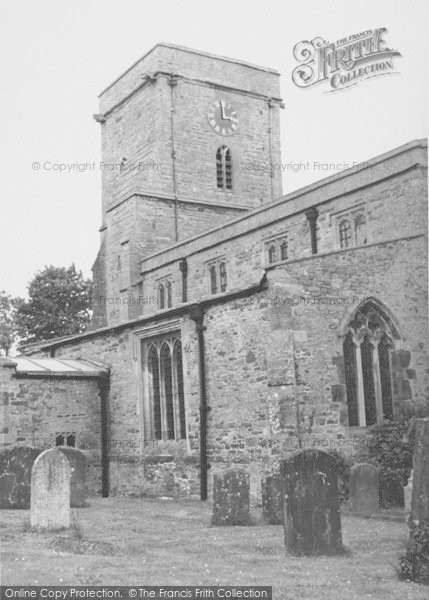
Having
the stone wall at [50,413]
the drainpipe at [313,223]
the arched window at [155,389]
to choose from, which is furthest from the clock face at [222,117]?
the arched window at [155,389]

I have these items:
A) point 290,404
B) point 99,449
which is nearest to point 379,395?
point 290,404

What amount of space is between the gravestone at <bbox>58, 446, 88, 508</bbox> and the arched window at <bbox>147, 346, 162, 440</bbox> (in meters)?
3.25

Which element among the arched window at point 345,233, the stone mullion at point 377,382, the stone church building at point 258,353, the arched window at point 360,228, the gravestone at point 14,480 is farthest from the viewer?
the arched window at point 345,233

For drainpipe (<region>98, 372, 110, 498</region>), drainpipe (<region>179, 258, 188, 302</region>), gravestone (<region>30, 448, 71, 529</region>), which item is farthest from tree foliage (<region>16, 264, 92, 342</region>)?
gravestone (<region>30, 448, 71, 529</region>)

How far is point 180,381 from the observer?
61.6 ft

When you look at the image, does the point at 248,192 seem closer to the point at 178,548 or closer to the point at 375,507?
the point at 375,507

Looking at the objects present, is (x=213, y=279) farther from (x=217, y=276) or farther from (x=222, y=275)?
(x=222, y=275)

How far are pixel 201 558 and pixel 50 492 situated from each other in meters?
3.53

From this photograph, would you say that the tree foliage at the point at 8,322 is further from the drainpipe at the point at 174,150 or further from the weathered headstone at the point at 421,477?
the weathered headstone at the point at 421,477

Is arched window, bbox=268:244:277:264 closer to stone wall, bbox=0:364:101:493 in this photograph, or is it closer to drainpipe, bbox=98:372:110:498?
drainpipe, bbox=98:372:110:498

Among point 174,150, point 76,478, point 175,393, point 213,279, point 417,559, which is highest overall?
point 174,150

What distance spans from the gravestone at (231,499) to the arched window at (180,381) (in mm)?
5789

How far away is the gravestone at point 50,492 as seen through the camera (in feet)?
38.9

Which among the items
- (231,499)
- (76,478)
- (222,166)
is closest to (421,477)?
(231,499)
